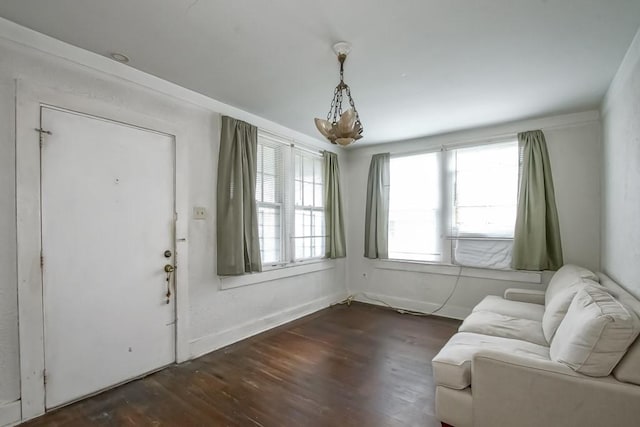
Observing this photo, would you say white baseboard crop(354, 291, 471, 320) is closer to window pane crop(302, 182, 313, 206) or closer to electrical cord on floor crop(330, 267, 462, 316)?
electrical cord on floor crop(330, 267, 462, 316)

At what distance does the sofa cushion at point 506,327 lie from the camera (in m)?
2.30

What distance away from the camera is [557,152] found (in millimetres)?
3561

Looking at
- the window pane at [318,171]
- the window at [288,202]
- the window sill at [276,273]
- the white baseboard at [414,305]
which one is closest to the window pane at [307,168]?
the window at [288,202]

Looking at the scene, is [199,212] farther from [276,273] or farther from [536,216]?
[536,216]

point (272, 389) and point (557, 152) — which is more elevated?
point (557, 152)

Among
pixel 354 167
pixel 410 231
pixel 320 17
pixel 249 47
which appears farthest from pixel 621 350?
pixel 354 167

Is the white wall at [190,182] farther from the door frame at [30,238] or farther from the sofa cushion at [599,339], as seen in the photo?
the sofa cushion at [599,339]

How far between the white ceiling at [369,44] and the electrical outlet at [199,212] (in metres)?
1.16

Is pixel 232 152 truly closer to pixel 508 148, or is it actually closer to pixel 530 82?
pixel 530 82

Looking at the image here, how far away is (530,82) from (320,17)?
2.09 metres

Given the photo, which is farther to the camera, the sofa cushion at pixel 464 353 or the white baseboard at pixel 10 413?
the white baseboard at pixel 10 413

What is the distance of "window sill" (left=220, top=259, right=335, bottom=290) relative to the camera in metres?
3.27

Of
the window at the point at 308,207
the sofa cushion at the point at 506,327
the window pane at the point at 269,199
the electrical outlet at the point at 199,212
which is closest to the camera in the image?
the sofa cushion at the point at 506,327

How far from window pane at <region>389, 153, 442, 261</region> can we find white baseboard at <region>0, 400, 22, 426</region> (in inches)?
168
